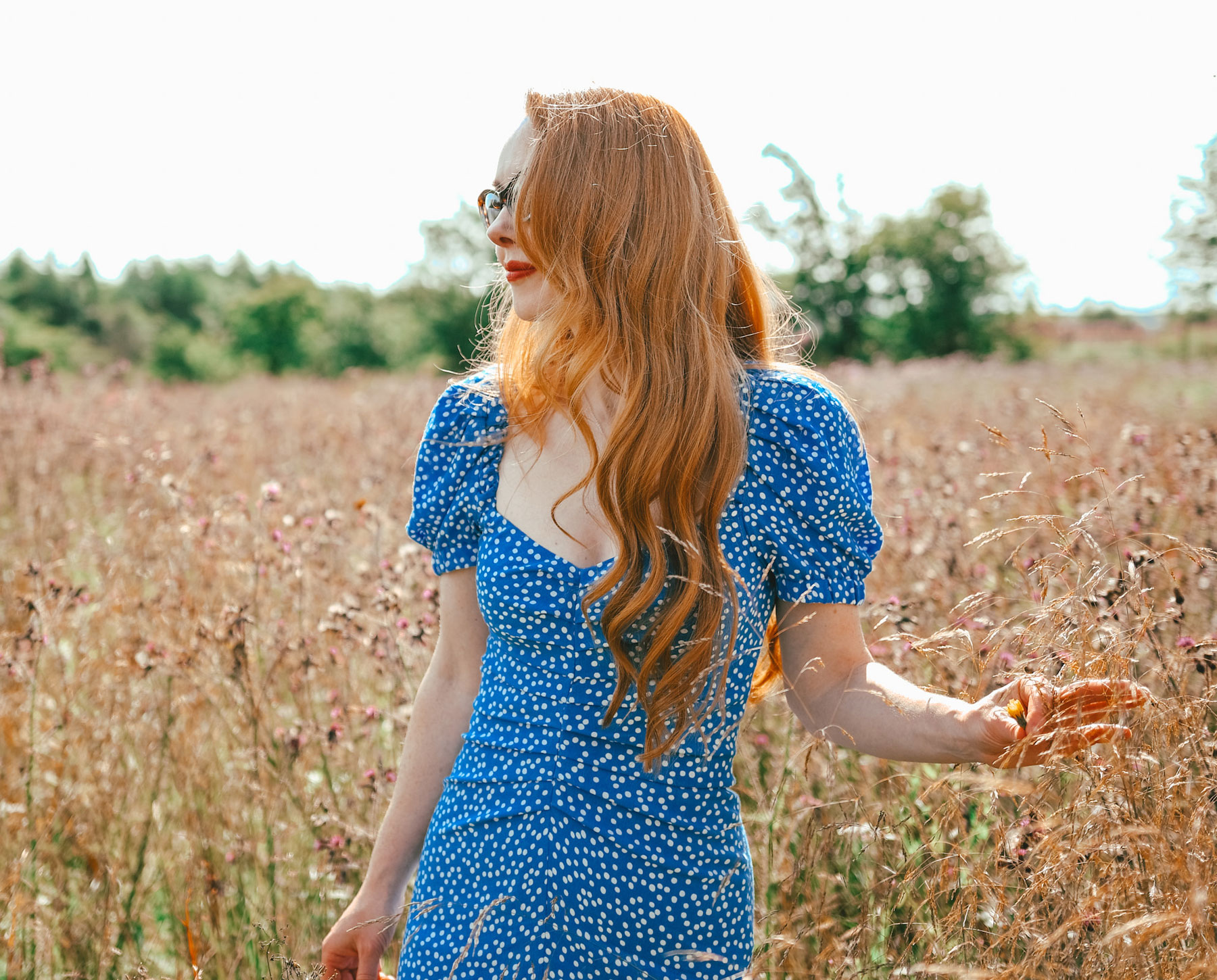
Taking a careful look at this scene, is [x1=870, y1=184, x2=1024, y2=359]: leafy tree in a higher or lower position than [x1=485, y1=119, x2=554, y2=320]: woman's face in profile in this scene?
lower

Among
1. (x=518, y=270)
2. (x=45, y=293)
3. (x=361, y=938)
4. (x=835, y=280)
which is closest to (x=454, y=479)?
(x=518, y=270)

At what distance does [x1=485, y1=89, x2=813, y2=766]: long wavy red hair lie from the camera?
109 centimetres

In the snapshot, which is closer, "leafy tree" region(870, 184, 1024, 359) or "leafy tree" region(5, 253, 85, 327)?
"leafy tree" region(870, 184, 1024, 359)

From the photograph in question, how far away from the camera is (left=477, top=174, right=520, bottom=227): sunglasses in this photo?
1276mm

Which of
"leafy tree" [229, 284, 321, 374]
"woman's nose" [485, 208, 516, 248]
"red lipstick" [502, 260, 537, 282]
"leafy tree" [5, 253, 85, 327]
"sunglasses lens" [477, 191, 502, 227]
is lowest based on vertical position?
"leafy tree" [229, 284, 321, 374]

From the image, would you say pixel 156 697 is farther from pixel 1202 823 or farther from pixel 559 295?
pixel 1202 823

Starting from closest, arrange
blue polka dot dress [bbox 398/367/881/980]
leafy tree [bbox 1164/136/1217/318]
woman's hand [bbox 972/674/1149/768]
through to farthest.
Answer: woman's hand [bbox 972/674/1149/768] < blue polka dot dress [bbox 398/367/881/980] < leafy tree [bbox 1164/136/1217/318]

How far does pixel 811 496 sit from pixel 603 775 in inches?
17.6

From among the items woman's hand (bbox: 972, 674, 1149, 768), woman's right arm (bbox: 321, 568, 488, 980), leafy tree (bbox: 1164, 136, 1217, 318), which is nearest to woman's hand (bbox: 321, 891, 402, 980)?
woman's right arm (bbox: 321, 568, 488, 980)

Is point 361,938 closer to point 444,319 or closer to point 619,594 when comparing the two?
point 619,594

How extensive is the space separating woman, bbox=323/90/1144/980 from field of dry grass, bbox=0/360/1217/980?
0.12 m

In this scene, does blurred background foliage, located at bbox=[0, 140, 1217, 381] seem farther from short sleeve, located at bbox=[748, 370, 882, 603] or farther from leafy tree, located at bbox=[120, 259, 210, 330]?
short sleeve, located at bbox=[748, 370, 882, 603]

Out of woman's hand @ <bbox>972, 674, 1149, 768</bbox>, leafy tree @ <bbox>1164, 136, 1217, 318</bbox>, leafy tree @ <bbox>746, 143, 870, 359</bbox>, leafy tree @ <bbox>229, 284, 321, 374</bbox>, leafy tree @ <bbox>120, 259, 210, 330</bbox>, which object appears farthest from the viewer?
leafy tree @ <bbox>120, 259, 210, 330</bbox>

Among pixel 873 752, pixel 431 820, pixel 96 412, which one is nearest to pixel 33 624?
pixel 431 820
